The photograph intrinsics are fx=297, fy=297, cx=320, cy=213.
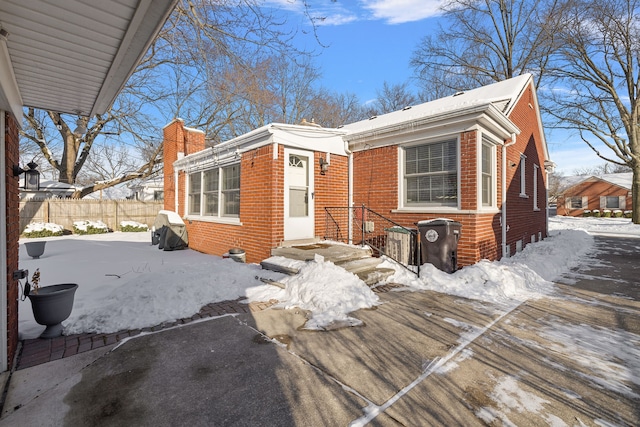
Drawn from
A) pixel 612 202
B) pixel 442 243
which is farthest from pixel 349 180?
pixel 612 202

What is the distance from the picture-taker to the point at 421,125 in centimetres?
686

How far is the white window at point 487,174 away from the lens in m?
7.12

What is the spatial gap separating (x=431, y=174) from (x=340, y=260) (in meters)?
3.07

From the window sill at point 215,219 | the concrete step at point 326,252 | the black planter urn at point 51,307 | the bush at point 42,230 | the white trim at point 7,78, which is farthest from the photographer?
the bush at point 42,230

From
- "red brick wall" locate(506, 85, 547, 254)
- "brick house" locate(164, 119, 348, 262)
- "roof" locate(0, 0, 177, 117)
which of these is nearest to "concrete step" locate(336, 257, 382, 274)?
"brick house" locate(164, 119, 348, 262)

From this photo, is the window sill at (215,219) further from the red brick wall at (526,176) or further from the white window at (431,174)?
the red brick wall at (526,176)

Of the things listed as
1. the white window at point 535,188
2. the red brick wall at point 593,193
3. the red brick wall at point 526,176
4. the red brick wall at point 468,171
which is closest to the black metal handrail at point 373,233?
the red brick wall at point 468,171

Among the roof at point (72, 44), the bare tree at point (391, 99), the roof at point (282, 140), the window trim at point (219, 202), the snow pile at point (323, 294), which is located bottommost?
the snow pile at point (323, 294)

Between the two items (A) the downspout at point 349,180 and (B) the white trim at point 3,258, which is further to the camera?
(A) the downspout at point 349,180

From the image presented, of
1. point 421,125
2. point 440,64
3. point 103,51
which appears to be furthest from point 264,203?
point 440,64

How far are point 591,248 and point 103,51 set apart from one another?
48.4ft

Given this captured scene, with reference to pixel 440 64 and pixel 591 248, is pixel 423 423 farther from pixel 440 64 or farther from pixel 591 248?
pixel 440 64

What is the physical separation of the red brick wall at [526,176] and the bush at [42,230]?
19.5 meters

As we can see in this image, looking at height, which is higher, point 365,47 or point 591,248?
point 365,47
